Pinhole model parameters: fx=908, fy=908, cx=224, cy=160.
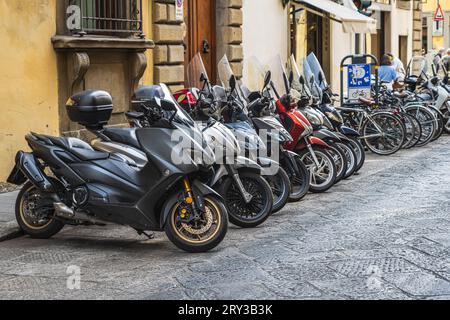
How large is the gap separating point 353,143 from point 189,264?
18.1ft

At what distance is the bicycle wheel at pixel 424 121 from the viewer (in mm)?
15562

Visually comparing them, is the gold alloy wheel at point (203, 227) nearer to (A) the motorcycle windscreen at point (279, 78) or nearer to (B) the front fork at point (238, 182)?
(B) the front fork at point (238, 182)

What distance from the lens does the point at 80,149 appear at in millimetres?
7172

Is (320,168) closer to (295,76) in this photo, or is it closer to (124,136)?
(295,76)

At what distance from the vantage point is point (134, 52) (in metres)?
12.3

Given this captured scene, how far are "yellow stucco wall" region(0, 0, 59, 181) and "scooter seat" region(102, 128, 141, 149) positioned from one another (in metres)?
3.28

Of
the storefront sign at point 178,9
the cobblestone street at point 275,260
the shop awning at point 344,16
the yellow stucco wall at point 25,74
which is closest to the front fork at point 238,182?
the cobblestone street at point 275,260

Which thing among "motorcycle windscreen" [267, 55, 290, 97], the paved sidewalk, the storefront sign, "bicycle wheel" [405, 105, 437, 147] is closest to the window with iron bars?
the storefront sign

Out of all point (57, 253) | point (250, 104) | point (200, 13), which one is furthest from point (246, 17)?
point (57, 253)

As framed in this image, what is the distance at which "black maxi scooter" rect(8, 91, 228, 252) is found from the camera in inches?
266

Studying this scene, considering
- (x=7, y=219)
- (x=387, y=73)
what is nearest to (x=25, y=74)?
(x=7, y=219)

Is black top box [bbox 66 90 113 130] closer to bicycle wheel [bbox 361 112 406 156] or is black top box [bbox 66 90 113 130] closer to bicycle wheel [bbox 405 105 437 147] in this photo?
bicycle wheel [bbox 361 112 406 156]

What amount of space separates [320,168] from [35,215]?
12.4 feet
